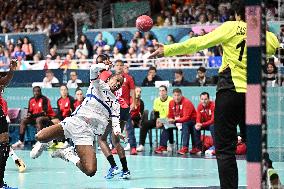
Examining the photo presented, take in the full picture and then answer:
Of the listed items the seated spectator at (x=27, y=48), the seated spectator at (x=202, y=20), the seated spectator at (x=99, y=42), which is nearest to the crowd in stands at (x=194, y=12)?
the seated spectator at (x=202, y=20)

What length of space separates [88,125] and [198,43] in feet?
15.1

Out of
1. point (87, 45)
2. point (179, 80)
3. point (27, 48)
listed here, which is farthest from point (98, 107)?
point (27, 48)

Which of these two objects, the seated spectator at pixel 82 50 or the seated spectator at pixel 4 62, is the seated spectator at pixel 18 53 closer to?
the seated spectator at pixel 4 62

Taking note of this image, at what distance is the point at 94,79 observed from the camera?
1340cm

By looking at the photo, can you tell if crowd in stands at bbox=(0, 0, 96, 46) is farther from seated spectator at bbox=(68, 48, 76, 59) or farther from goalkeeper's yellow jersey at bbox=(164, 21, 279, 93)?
goalkeeper's yellow jersey at bbox=(164, 21, 279, 93)

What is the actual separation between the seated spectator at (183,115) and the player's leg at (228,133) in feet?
36.1

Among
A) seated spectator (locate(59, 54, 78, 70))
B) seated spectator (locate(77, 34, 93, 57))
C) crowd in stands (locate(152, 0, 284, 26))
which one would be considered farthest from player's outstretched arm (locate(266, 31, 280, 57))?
seated spectator (locate(77, 34, 93, 57))

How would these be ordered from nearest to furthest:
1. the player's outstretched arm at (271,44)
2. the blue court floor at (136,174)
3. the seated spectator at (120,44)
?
the player's outstretched arm at (271,44) → the blue court floor at (136,174) → the seated spectator at (120,44)

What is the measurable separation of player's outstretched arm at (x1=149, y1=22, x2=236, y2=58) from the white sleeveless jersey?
4.15 metres

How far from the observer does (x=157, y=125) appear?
21.3m

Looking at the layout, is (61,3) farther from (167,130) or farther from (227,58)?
(227,58)

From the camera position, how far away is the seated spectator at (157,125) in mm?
21141

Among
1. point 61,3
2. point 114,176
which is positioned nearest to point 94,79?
point 114,176

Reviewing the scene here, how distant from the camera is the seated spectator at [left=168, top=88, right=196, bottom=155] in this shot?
20.8 m
